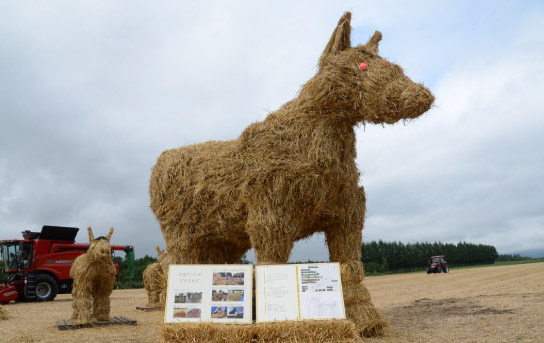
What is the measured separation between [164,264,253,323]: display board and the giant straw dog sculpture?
411 millimetres

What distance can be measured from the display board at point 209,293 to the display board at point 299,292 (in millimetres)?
153

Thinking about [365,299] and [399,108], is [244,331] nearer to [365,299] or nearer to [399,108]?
[365,299]

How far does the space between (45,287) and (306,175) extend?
46.9 ft

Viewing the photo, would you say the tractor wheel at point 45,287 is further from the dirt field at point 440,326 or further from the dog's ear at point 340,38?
the dog's ear at point 340,38

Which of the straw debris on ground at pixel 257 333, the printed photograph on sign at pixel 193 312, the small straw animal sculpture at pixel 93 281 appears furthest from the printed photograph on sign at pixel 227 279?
the small straw animal sculpture at pixel 93 281

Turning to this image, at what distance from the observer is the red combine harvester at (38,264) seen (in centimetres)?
1530

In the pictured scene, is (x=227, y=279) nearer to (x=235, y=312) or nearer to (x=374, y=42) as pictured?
(x=235, y=312)

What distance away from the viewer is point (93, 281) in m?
8.55

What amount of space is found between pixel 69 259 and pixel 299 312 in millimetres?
13961

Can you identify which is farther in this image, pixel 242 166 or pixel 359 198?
pixel 359 198

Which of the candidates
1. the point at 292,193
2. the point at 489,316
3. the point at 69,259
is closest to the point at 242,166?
the point at 292,193

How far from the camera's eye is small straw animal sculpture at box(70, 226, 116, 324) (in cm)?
830

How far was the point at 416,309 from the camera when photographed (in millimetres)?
8602

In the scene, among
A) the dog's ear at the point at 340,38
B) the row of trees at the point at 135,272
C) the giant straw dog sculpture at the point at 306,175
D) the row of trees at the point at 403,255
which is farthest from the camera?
the row of trees at the point at 403,255
